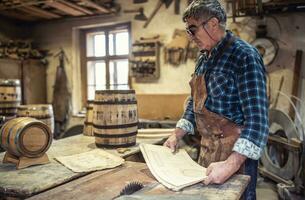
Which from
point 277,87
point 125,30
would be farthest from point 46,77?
point 277,87

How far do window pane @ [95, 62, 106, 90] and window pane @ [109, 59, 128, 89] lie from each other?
0.18 meters

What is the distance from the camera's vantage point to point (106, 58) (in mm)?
5594

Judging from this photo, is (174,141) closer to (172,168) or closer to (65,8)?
(172,168)

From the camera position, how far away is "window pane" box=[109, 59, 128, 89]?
5.43 m

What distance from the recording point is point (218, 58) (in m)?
1.54

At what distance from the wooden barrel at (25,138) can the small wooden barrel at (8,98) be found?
1.27 m

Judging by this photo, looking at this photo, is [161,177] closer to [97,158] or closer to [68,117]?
[97,158]

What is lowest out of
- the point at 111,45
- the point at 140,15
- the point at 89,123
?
the point at 89,123

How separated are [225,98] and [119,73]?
13.7 feet

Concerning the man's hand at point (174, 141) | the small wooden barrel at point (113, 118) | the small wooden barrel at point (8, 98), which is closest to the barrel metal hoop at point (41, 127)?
the small wooden barrel at point (113, 118)

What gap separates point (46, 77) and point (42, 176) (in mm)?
4964

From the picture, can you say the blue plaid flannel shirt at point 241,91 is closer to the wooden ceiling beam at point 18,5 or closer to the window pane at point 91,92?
the wooden ceiling beam at point 18,5

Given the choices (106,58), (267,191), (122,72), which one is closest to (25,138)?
(267,191)

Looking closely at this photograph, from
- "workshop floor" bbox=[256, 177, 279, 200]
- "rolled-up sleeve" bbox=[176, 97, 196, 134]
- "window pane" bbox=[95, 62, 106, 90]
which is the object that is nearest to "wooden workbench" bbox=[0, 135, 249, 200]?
"rolled-up sleeve" bbox=[176, 97, 196, 134]
